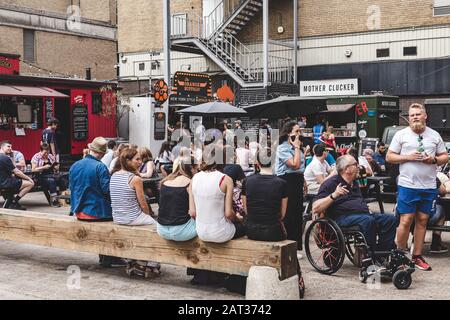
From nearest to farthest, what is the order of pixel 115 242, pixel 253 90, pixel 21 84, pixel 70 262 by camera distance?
pixel 115 242
pixel 70 262
pixel 21 84
pixel 253 90

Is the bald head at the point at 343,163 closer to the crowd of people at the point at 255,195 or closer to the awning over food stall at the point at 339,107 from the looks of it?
the crowd of people at the point at 255,195

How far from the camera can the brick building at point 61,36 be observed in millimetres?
34781

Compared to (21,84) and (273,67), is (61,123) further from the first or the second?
(273,67)

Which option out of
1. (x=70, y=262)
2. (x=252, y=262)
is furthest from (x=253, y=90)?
(x=252, y=262)

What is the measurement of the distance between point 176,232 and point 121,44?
2750 cm

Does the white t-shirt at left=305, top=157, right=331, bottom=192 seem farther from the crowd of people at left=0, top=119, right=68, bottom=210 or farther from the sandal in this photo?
the crowd of people at left=0, top=119, right=68, bottom=210

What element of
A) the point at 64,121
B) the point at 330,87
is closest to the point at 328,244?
the point at 64,121

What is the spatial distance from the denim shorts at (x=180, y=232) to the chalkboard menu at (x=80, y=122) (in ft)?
45.5

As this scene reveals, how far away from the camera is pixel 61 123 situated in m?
20.1

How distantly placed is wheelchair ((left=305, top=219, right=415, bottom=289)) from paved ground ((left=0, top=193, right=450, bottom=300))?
0.12 meters

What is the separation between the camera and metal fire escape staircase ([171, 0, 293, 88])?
88.2 ft

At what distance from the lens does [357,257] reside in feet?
25.4

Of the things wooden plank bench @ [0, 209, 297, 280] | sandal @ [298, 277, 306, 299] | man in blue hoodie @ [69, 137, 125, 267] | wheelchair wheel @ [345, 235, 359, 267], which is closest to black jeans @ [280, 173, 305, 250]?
wheelchair wheel @ [345, 235, 359, 267]
